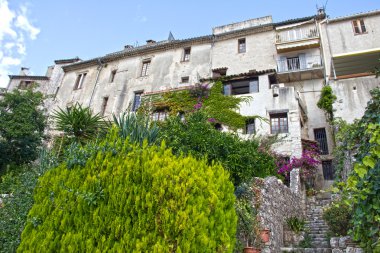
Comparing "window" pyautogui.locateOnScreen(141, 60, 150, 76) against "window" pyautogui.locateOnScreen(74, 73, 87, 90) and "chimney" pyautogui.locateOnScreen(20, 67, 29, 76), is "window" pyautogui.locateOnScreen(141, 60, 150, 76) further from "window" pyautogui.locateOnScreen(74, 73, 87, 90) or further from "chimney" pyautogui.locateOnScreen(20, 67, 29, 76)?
"chimney" pyautogui.locateOnScreen(20, 67, 29, 76)

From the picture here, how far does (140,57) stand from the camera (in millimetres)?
28031

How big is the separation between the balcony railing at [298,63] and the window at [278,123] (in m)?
4.91

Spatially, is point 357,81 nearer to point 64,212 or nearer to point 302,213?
point 302,213

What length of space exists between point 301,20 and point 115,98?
18221mm

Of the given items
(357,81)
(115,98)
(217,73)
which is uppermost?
(217,73)

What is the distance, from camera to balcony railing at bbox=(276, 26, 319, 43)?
2192cm

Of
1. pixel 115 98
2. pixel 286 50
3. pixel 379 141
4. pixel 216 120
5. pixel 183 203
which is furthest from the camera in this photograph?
pixel 115 98

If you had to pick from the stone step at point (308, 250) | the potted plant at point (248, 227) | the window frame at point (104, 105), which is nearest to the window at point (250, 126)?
the stone step at point (308, 250)

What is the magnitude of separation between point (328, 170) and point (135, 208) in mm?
17101

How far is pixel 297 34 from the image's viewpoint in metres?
22.4

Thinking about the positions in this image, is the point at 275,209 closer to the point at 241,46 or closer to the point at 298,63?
the point at 298,63

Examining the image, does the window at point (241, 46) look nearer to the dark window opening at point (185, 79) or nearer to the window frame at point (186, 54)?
the window frame at point (186, 54)

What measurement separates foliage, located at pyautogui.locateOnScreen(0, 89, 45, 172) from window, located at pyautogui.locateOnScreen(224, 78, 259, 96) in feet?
49.6

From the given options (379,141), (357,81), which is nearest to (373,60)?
(357,81)
